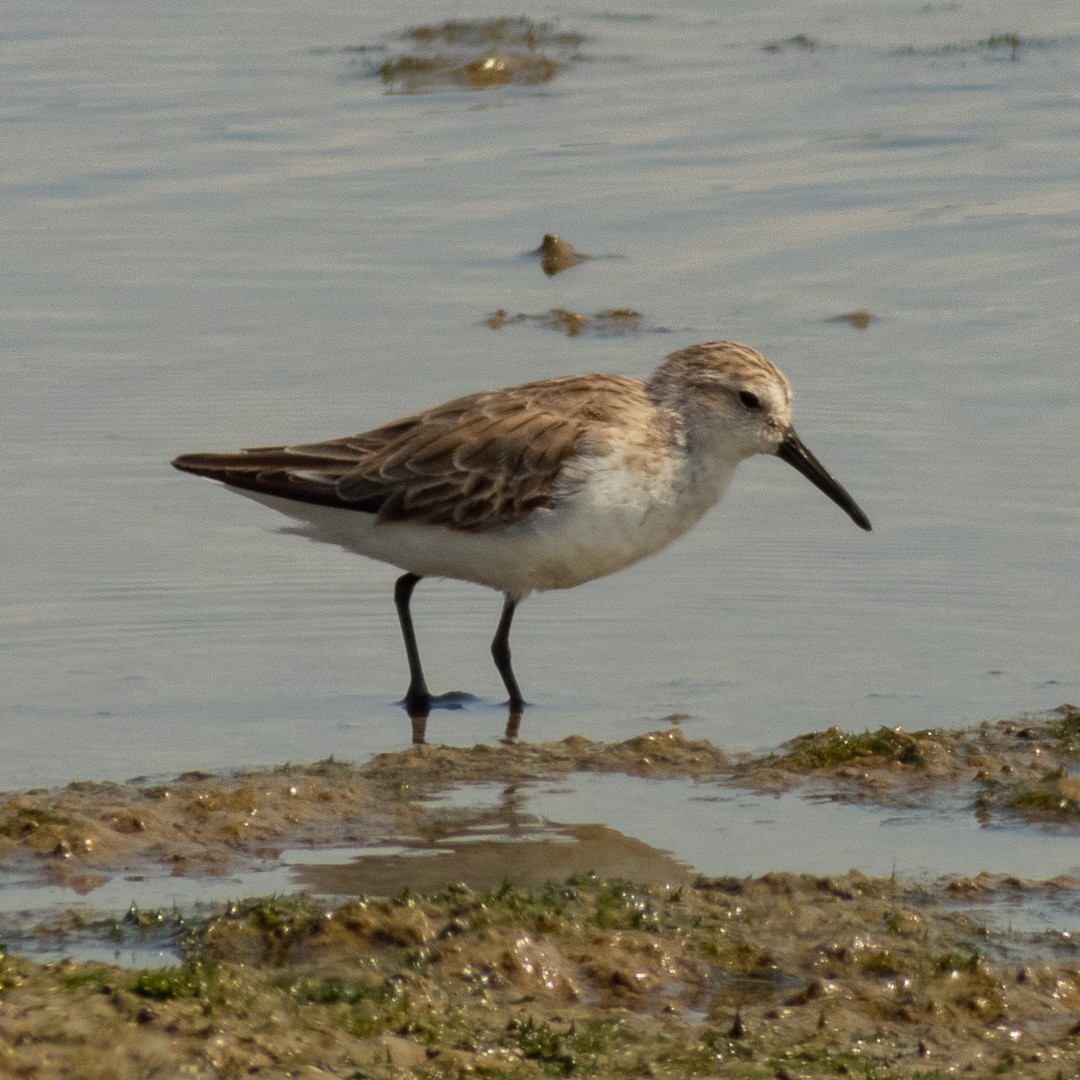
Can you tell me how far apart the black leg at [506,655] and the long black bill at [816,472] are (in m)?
1.33

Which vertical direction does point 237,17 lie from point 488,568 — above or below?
above

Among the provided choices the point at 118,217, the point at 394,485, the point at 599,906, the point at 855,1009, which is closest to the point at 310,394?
the point at 394,485

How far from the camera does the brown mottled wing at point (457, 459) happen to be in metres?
7.84

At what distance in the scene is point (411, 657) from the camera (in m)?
7.88

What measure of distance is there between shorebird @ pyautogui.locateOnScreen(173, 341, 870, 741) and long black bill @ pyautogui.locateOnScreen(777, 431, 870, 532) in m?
0.03

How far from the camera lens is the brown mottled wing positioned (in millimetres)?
7844

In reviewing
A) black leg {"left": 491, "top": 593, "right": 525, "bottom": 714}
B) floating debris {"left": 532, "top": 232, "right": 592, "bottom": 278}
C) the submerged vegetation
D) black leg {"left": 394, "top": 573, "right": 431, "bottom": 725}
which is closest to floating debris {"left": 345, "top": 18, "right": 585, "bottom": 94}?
floating debris {"left": 532, "top": 232, "right": 592, "bottom": 278}

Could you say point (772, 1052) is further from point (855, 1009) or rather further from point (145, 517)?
point (145, 517)

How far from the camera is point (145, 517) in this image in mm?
9180

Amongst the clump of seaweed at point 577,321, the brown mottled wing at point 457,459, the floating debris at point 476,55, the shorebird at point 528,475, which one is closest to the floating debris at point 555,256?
the clump of seaweed at point 577,321

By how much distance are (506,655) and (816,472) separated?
1.57 meters

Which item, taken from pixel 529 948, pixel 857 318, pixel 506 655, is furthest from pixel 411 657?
pixel 857 318

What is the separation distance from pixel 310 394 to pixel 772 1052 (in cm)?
623

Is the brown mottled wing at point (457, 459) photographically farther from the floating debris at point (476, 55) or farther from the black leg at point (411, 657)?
the floating debris at point (476, 55)
